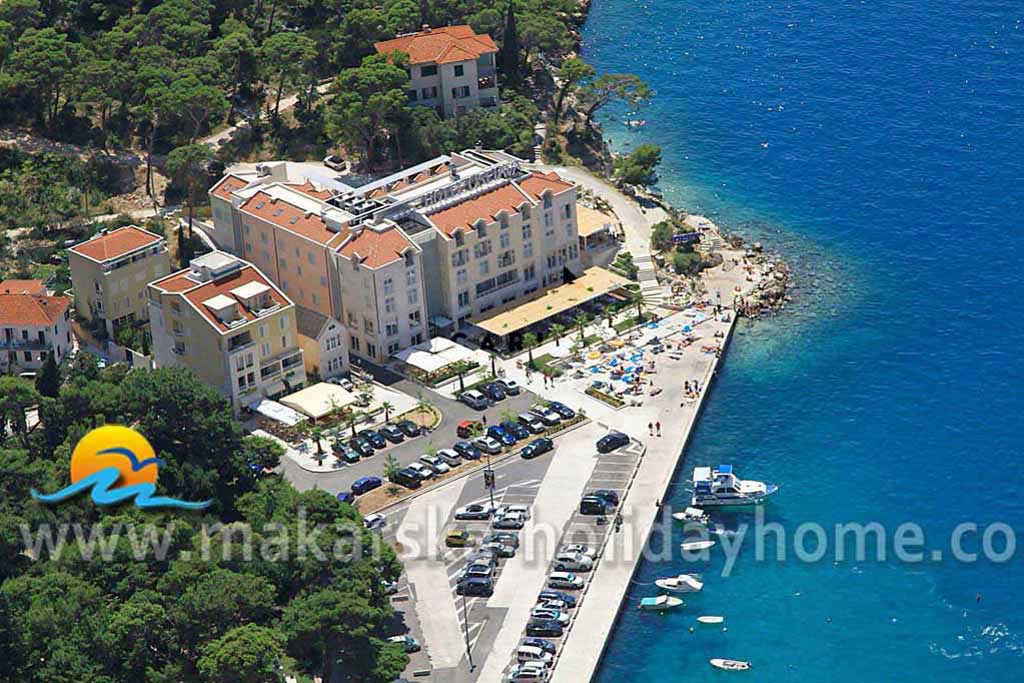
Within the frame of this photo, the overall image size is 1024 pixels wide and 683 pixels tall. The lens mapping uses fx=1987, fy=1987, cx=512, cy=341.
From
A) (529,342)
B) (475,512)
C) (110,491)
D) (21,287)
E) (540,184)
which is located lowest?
(475,512)

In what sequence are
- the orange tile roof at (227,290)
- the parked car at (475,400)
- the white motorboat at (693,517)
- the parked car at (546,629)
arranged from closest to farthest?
the parked car at (546,629) < the white motorboat at (693,517) < the orange tile roof at (227,290) < the parked car at (475,400)

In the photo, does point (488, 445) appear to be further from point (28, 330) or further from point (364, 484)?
point (28, 330)

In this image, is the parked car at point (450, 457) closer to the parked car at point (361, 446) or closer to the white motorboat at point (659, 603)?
the parked car at point (361, 446)

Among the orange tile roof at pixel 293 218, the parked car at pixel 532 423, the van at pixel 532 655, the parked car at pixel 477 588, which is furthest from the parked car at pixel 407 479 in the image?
the orange tile roof at pixel 293 218

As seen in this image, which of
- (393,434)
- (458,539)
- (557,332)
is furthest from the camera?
(557,332)

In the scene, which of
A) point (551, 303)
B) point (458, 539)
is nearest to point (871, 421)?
point (551, 303)

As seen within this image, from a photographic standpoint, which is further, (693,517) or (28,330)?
(28,330)

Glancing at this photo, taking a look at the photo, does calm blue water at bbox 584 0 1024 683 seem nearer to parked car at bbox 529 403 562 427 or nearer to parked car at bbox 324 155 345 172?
parked car at bbox 529 403 562 427
